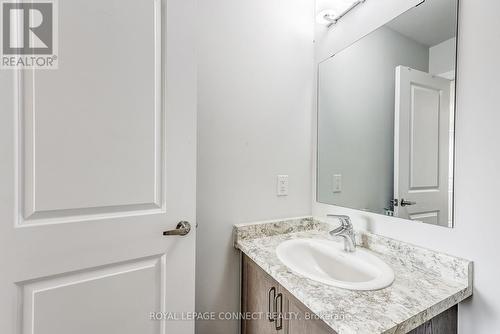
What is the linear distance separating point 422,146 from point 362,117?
1.07 feet

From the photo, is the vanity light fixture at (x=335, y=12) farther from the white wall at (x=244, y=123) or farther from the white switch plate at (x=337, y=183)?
the white switch plate at (x=337, y=183)

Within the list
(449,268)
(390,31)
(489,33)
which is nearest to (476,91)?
(489,33)

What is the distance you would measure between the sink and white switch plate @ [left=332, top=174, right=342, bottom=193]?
0.92 ft

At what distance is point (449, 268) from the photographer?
800 mm

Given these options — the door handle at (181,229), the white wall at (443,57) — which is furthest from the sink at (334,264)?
the white wall at (443,57)

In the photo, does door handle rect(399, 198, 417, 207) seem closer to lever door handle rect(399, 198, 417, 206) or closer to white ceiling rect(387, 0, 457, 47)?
lever door handle rect(399, 198, 417, 206)

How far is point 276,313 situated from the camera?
91cm

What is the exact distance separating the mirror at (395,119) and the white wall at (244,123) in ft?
0.55

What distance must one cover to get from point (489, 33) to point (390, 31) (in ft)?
1.25

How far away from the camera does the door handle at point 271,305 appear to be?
36.4 inches

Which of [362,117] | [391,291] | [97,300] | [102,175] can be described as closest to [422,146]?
[362,117]

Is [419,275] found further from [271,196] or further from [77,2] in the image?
[77,2]

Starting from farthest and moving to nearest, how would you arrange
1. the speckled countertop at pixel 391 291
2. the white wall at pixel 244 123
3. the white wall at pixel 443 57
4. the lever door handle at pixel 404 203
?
the white wall at pixel 244 123 → the lever door handle at pixel 404 203 → the white wall at pixel 443 57 → the speckled countertop at pixel 391 291

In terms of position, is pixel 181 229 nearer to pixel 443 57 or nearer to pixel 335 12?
pixel 443 57
